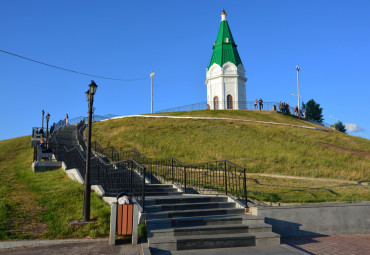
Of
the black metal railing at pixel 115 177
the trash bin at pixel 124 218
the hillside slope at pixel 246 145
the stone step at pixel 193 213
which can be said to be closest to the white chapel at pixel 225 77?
the hillside slope at pixel 246 145

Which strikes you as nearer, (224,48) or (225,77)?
(225,77)

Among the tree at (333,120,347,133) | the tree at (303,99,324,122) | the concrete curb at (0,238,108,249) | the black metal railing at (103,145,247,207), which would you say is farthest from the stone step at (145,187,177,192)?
the tree at (333,120,347,133)

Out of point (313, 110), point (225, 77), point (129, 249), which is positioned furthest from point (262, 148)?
point (313, 110)

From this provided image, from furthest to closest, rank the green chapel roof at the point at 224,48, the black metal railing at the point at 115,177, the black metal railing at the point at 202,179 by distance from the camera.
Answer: the green chapel roof at the point at 224,48, the black metal railing at the point at 202,179, the black metal railing at the point at 115,177

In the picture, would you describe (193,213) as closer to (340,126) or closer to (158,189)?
(158,189)

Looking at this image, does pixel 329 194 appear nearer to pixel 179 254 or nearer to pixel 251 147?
pixel 179 254

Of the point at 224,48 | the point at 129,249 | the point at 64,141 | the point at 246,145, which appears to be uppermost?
the point at 224,48

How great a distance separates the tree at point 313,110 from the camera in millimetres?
68875

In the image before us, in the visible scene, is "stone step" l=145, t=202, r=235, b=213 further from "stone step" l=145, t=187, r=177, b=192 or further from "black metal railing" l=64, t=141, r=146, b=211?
"stone step" l=145, t=187, r=177, b=192

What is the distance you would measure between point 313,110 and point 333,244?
219 feet

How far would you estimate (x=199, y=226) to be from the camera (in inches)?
304

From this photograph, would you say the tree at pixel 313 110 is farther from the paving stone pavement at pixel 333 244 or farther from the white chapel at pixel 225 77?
the paving stone pavement at pixel 333 244

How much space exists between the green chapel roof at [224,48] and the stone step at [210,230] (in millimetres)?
45709

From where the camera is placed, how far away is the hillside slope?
19.9 meters
